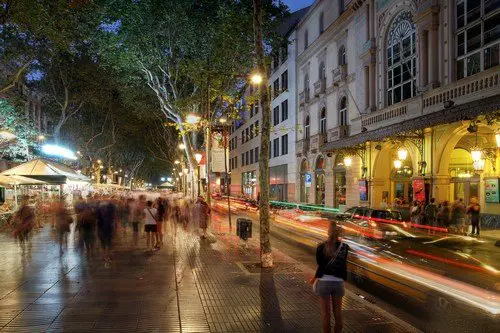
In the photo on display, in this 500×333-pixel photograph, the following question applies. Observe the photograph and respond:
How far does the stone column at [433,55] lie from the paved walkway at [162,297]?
12.7 metres

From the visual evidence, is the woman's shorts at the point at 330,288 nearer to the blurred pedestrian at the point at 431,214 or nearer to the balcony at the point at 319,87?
the blurred pedestrian at the point at 431,214

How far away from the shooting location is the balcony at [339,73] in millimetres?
31423

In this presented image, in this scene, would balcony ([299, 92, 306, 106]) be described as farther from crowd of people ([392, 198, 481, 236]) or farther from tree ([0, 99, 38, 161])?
tree ([0, 99, 38, 161])

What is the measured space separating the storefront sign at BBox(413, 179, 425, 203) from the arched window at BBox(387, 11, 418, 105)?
14.4 feet

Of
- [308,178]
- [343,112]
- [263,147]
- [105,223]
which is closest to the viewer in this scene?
[263,147]

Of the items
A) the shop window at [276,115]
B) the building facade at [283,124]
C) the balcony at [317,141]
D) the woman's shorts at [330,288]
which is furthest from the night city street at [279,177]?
the shop window at [276,115]

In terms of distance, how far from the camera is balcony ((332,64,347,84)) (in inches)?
1237

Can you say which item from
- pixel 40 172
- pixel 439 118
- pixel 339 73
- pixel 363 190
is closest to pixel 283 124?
pixel 339 73

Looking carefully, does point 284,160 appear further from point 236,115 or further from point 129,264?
point 129,264

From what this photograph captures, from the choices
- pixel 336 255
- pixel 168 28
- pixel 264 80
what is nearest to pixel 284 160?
pixel 168 28

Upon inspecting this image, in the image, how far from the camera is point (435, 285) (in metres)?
9.04

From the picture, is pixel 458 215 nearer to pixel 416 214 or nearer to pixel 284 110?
pixel 416 214

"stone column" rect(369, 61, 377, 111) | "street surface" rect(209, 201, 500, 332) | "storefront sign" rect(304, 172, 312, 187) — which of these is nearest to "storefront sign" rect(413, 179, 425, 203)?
"stone column" rect(369, 61, 377, 111)

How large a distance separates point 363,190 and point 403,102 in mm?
6495
